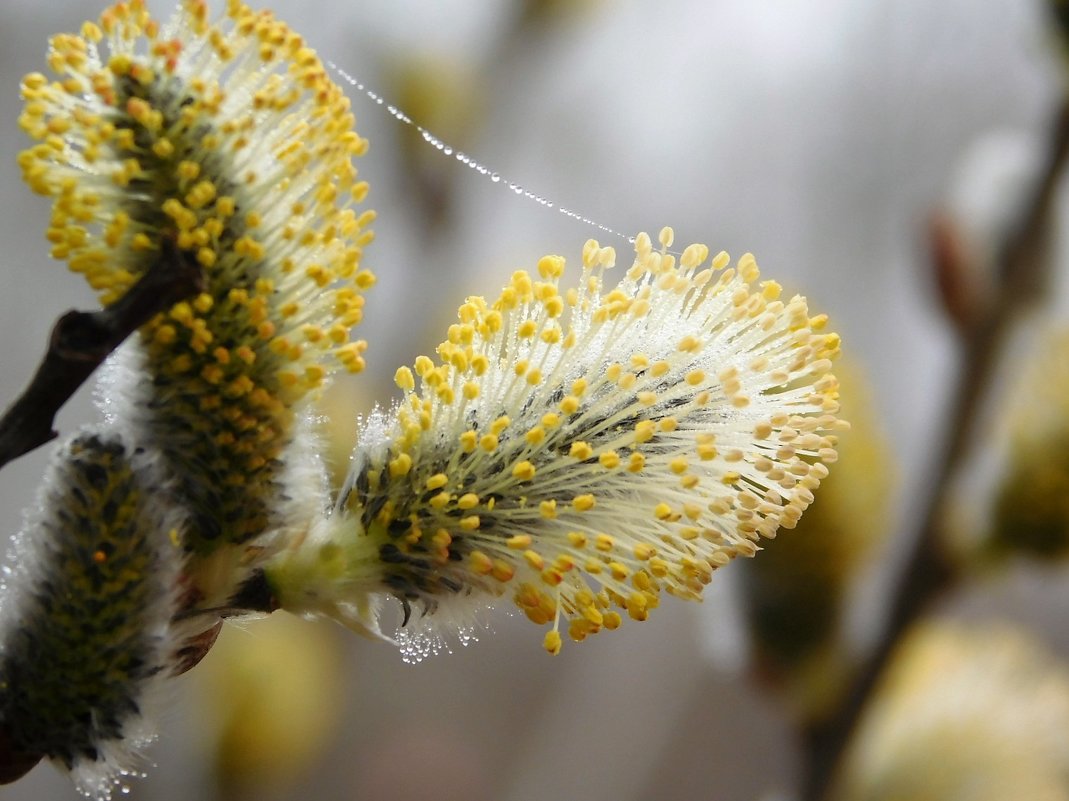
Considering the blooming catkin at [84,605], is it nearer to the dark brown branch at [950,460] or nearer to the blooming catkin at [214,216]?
the blooming catkin at [214,216]

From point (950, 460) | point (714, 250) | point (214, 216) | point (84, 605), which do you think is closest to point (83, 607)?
point (84, 605)

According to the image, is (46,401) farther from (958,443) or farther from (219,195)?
(958,443)

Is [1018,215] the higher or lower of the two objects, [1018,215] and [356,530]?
Answer: the higher

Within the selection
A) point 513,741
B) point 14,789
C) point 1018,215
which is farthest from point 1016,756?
point 513,741

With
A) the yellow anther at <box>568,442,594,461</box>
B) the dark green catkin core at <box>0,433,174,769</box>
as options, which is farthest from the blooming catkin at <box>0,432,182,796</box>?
the yellow anther at <box>568,442,594,461</box>

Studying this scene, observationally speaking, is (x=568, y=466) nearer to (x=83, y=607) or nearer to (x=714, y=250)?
(x=83, y=607)
